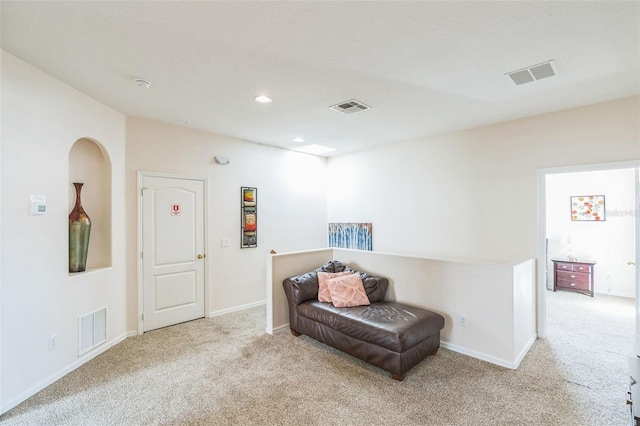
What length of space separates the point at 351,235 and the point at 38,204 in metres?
4.47

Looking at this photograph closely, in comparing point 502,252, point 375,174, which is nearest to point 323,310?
point 502,252

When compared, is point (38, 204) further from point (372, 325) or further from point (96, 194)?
point (372, 325)

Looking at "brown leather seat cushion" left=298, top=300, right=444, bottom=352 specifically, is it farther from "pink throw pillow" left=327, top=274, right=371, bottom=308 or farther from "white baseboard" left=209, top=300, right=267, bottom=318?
"white baseboard" left=209, top=300, right=267, bottom=318

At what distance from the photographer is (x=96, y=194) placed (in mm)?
3543

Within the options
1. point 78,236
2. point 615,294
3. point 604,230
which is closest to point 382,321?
point 78,236

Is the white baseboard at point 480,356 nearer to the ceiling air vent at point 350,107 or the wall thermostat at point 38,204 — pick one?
the ceiling air vent at point 350,107

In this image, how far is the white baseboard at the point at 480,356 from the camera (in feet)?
9.79

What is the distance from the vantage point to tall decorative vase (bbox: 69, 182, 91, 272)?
3053 millimetres

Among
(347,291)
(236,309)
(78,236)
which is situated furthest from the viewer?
(236,309)

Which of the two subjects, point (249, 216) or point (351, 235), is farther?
point (351, 235)

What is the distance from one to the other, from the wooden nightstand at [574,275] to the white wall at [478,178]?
291 centimetres

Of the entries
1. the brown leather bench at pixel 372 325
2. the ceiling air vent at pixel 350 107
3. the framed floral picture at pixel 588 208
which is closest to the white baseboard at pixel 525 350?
the brown leather bench at pixel 372 325

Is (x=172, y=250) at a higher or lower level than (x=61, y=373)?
higher

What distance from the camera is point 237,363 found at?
10.2ft
